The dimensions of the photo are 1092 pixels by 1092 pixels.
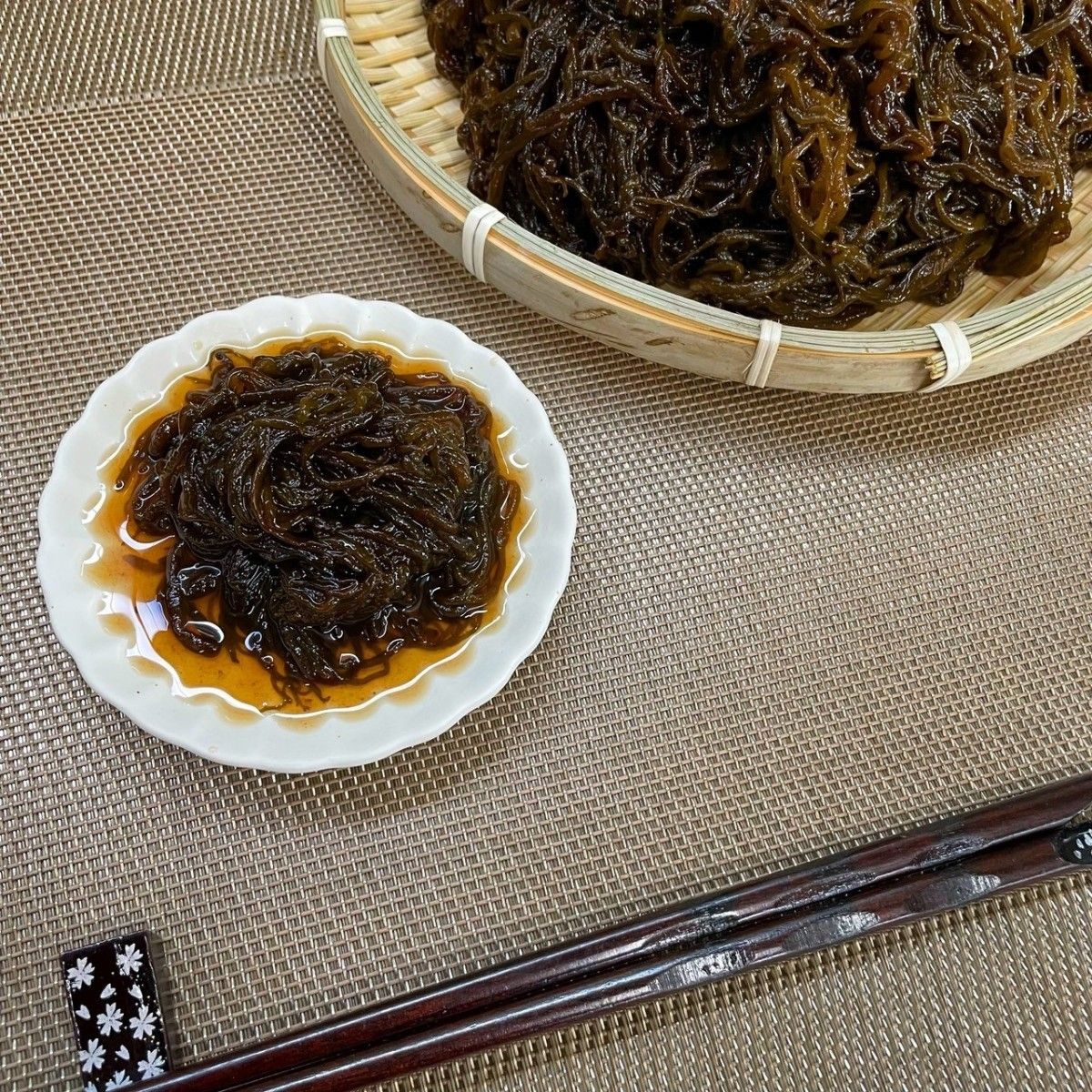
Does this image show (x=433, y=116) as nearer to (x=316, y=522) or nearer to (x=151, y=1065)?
Answer: (x=316, y=522)

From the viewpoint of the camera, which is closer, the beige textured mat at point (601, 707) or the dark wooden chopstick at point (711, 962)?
the dark wooden chopstick at point (711, 962)

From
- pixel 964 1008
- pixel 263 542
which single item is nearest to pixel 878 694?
pixel 964 1008

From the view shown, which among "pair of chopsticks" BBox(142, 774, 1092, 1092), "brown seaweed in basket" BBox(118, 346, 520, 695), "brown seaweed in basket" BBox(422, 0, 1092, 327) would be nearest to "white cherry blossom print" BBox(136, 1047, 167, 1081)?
"pair of chopsticks" BBox(142, 774, 1092, 1092)

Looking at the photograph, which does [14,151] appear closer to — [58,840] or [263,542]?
[263,542]

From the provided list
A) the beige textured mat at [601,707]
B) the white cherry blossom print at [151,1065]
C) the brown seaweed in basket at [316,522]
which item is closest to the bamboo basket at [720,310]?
the beige textured mat at [601,707]

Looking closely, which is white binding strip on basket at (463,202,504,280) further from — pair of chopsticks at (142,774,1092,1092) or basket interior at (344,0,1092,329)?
pair of chopsticks at (142,774,1092,1092)

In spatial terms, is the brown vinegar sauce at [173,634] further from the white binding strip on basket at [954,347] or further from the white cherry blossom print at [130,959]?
the white binding strip on basket at [954,347]

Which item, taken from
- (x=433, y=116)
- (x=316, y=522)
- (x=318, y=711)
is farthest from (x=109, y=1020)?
(x=433, y=116)
